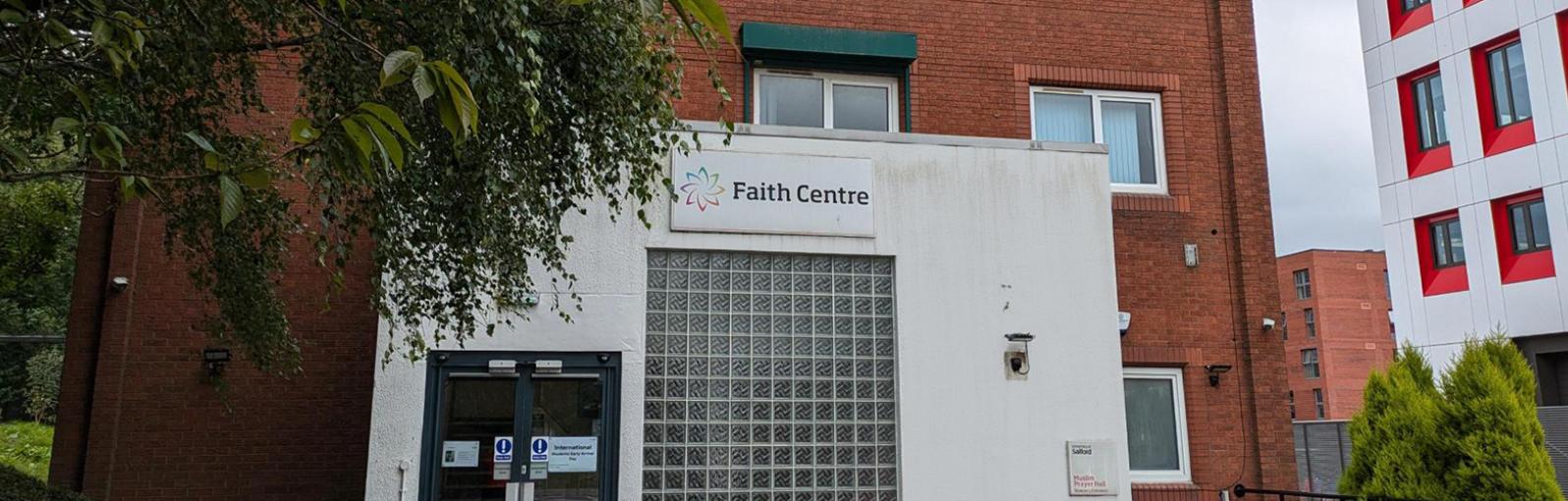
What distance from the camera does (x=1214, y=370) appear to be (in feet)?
36.1

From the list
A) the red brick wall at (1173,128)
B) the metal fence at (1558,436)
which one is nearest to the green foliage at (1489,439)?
the red brick wall at (1173,128)

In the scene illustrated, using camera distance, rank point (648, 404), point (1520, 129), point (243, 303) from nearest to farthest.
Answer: point (243, 303)
point (648, 404)
point (1520, 129)

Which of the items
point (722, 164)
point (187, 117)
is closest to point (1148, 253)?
point (722, 164)

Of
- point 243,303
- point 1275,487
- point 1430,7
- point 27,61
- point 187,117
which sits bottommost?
point 1275,487

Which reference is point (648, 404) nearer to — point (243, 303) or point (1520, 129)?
point (243, 303)

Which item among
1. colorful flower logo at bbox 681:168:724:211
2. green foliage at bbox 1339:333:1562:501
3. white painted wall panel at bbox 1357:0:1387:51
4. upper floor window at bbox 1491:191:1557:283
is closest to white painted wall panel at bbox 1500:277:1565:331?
upper floor window at bbox 1491:191:1557:283

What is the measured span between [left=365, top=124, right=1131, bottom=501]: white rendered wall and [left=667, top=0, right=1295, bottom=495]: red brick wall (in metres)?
1.79

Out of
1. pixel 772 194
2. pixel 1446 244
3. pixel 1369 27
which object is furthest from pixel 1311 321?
pixel 772 194

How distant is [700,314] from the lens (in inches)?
349

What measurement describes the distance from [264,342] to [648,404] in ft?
8.86

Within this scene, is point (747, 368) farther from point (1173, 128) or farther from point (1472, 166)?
point (1472, 166)

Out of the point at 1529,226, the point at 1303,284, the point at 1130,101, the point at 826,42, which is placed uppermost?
the point at 1303,284

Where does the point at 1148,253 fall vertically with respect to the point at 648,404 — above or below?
above

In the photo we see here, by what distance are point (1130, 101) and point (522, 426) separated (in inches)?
276
